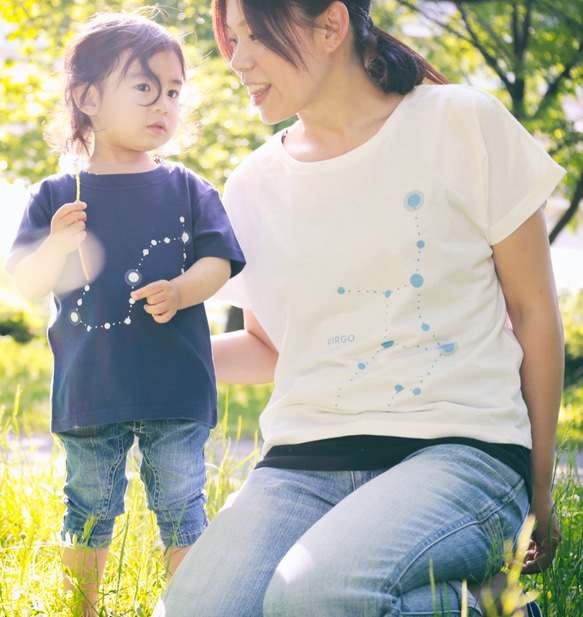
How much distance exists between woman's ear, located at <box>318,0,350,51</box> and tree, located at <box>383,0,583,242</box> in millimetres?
4403

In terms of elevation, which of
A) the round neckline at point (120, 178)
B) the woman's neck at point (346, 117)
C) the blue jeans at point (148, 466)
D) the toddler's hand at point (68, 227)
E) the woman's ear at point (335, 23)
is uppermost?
the woman's ear at point (335, 23)

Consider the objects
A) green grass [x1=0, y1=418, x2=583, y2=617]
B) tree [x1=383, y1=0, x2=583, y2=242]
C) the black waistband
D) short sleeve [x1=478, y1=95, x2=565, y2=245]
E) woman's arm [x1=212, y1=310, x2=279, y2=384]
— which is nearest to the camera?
the black waistband

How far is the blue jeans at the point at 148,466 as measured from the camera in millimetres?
2162

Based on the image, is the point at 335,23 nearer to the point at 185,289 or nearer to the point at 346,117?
the point at 346,117

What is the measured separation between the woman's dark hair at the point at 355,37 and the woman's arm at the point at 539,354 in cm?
48

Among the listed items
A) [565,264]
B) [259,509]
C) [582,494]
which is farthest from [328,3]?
[565,264]

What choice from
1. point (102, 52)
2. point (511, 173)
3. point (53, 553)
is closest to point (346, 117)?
point (511, 173)

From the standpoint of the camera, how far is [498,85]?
27.8 feet

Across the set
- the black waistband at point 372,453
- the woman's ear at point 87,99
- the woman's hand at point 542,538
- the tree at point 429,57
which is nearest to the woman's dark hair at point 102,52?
the woman's ear at point 87,99

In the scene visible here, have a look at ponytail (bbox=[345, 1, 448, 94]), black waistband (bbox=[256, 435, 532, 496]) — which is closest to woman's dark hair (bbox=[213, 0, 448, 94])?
ponytail (bbox=[345, 1, 448, 94])

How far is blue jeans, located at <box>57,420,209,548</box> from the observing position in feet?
7.09

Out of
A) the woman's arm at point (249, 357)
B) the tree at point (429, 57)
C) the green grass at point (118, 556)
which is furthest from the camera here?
the tree at point (429, 57)

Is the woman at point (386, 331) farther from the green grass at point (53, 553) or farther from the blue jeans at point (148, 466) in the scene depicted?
the green grass at point (53, 553)

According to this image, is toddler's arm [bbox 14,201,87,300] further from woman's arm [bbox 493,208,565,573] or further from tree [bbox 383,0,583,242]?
tree [bbox 383,0,583,242]
